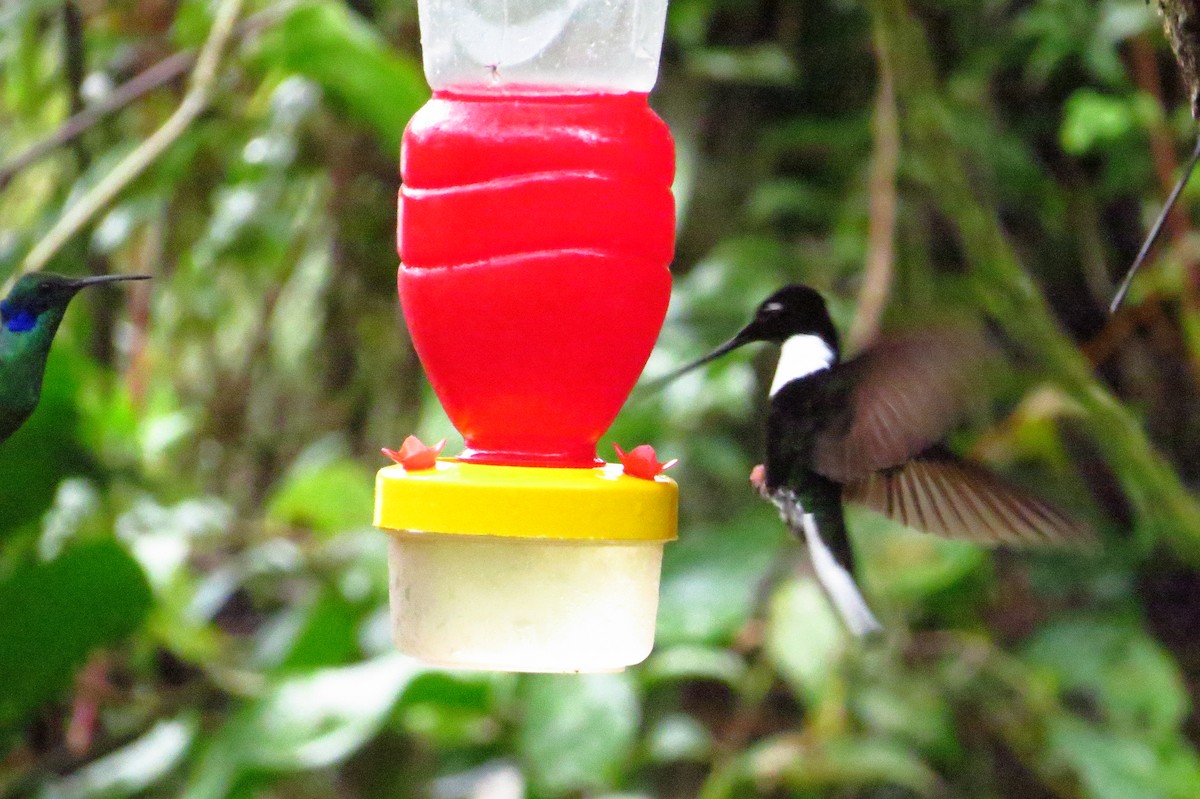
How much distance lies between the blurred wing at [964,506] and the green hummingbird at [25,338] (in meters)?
1.07

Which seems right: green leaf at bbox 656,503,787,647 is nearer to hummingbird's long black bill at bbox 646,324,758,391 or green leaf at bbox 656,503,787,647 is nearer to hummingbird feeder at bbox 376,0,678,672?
hummingbird's long black bill at bbox 646,324,758,391

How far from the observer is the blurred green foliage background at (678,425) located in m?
2.73

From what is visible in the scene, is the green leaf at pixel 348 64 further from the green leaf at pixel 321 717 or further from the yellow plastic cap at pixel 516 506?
the yellow plastic cap at pixel 516 506

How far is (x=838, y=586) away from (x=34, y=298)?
1098 millimetres

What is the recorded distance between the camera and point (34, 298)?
6.44ft

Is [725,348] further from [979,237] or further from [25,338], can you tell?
[25,338]

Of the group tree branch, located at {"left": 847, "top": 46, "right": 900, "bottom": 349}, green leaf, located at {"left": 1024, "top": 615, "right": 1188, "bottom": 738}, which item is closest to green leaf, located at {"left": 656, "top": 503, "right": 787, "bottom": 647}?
tree branch, located at {"left": 847, "top": 46, "right": 900, "bottom": 349}

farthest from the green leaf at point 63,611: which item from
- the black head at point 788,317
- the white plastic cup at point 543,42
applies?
the black head at point 788,317

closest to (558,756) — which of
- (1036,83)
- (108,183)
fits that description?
(108,183)

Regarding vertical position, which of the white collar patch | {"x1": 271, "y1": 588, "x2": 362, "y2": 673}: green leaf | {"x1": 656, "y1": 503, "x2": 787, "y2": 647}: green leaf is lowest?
{"x1": 271, "y1": 588, "x2": 362, "y2": 673}: green leaf

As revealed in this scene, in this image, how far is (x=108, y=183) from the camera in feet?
9.02

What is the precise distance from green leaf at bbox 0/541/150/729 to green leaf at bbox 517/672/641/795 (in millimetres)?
757

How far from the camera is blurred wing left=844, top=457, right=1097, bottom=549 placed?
5.59ft

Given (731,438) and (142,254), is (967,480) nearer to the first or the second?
(731,438)
